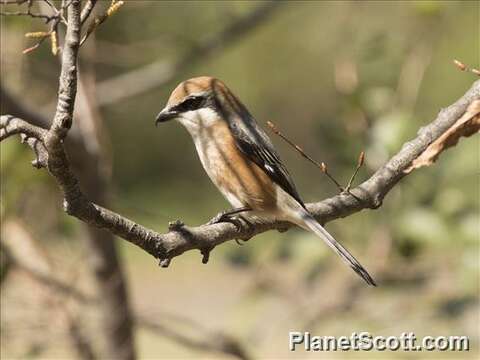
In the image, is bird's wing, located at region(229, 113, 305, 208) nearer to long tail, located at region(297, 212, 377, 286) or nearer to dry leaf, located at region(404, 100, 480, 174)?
long tail, located at region(297, 212, 377, 286)

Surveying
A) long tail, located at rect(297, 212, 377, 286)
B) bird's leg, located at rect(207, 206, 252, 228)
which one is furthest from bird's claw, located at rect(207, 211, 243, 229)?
long tail, located at rect(297, 212, 377, 286)

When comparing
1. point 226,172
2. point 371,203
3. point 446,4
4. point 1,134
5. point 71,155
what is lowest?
point 1,134

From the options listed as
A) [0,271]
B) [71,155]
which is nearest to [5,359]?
[0,271]

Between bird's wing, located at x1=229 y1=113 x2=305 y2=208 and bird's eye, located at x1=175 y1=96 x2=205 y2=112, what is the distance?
17 cm

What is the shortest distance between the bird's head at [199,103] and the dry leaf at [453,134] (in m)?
0.85

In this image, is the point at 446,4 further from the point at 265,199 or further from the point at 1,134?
the point at 1,134

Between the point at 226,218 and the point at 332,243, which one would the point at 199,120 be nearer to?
the point at 226,218

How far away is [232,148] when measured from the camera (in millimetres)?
2852

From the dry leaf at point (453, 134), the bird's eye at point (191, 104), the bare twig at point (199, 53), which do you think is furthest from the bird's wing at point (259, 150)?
the bare twig at point (199, 53)

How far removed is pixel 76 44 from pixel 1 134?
34cm

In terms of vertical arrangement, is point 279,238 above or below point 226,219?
above

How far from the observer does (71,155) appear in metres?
3.20

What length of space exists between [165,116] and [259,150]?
1.14 feet

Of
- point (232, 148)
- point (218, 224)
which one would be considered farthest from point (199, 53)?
point (218, 224)
